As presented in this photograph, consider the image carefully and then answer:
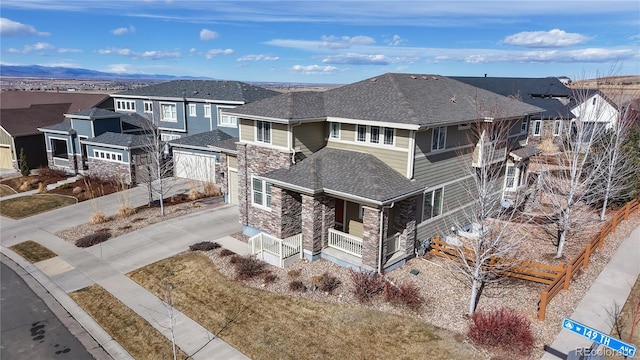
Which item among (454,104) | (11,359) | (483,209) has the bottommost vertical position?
(11,359)

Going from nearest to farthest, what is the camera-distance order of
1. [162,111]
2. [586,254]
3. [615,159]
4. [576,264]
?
[576,264] → [586,254] → [615,159] → [162,111]

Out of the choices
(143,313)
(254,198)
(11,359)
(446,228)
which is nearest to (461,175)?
(446,228)

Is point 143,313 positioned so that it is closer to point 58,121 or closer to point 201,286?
point 201,286

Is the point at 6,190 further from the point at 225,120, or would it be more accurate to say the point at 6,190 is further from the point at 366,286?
the point at 366,286

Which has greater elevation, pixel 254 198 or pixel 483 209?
pixel 483 209

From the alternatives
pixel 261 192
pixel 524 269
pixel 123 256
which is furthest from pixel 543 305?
pixel 123 256

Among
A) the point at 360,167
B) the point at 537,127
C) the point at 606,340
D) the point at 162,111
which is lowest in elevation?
the point at 606,340

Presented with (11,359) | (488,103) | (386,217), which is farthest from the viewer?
(488,103)
